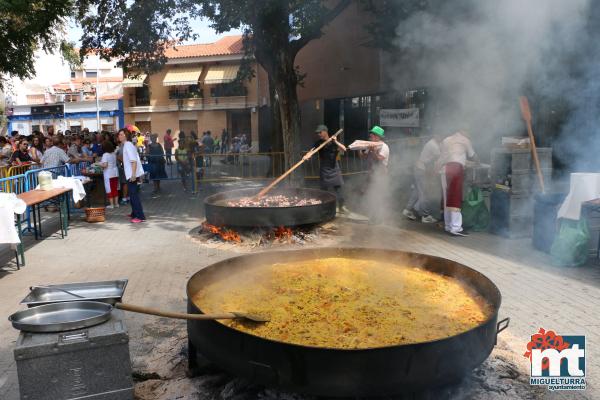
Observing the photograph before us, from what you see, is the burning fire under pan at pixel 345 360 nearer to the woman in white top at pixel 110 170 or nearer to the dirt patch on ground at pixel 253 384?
the dirt patch on ground at pixel 253 384

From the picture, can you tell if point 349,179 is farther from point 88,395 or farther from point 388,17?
point 88,395

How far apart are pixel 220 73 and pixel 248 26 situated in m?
23.2

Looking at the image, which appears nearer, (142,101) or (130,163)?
(130,163)

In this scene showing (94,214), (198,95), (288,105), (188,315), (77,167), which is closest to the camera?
(188,315)

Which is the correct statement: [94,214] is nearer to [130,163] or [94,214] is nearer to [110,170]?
[110,170]

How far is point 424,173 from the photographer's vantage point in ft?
30.9

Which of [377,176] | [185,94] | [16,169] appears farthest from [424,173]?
[185,94]

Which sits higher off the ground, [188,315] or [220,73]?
[220,73]

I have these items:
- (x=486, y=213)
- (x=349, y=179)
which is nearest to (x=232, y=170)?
(x=349, y=179)

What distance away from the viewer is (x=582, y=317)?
4535 mm

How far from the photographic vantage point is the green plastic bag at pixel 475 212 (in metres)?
8.32

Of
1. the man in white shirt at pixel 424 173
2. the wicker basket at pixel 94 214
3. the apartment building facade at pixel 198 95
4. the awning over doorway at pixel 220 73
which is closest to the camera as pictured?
the man in white shirt at pixel 424 173

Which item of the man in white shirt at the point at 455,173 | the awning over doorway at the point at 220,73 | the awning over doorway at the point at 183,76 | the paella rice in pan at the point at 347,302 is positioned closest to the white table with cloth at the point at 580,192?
the man in white shirt at the point at 455,173

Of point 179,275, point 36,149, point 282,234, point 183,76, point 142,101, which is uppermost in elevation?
point 183,76
